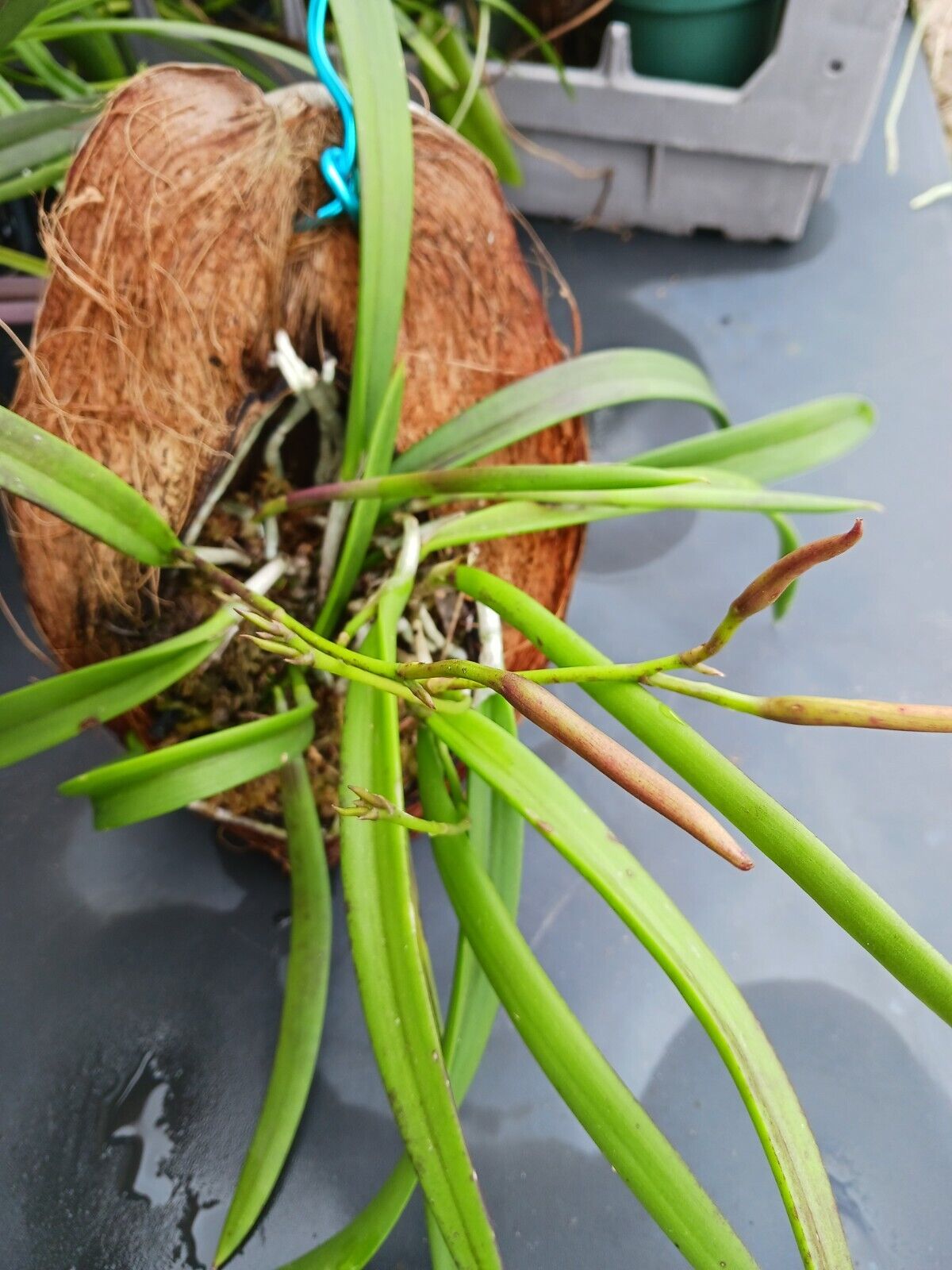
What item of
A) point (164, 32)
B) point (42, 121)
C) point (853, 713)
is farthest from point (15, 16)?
point (853, 713)

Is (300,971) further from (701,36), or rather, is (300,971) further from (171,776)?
(701,36)

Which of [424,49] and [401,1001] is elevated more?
[424,49]

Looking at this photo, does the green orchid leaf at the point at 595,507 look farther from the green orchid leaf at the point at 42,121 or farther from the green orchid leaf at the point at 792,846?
the green orchid leaf at the point at 42,121

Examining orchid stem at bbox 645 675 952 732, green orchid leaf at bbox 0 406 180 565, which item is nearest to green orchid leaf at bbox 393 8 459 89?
green orchid leaf at bbox 0 406 180 565

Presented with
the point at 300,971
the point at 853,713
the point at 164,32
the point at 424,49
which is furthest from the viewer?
the point at 424,49

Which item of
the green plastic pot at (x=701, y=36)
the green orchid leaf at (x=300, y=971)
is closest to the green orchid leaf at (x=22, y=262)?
the green orchid leaf at (x=300, y=971)

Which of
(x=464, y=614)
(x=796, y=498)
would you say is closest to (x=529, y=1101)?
(x=464, y=614)
